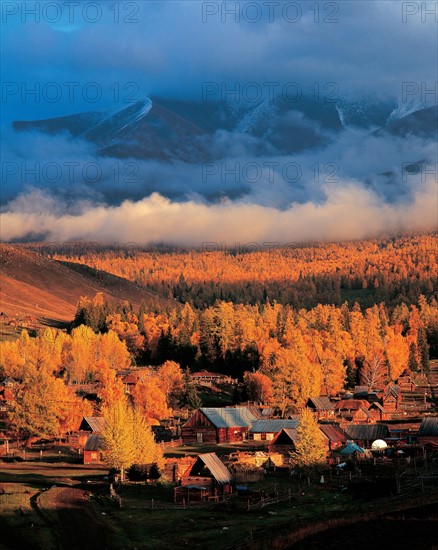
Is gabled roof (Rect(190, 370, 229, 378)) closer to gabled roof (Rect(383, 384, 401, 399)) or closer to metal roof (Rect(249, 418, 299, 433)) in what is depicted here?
gabled roof (Rect(383, 384, 401, 399))

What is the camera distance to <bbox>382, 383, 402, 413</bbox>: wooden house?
13324 cm

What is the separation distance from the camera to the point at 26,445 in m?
104

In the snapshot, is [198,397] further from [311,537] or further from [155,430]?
[311,537]

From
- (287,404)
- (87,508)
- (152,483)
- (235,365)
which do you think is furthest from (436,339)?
(87,508)

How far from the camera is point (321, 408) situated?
12788cm

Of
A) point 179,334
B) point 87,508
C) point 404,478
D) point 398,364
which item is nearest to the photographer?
point 87,508

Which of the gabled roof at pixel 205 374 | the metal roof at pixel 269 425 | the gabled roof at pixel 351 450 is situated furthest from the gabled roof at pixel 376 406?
the gabled roof at pixel 205 374

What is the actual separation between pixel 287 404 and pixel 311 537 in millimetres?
80067

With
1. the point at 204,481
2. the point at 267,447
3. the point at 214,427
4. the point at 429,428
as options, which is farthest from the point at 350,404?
the point at 204,481

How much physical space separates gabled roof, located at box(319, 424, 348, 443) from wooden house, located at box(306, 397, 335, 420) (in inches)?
940

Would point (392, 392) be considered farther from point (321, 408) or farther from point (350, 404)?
point (321, 408)

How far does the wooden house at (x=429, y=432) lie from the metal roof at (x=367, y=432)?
4087 mm

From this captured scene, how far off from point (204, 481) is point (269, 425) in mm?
34309

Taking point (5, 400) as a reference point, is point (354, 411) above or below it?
below
